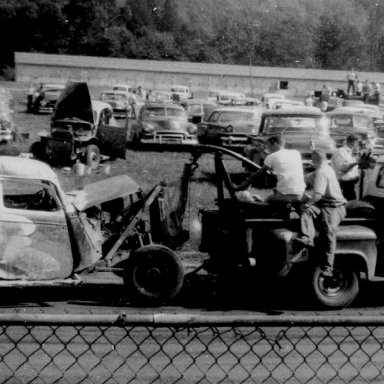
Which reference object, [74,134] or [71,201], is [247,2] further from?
[71,201]

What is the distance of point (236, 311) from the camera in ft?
29.6

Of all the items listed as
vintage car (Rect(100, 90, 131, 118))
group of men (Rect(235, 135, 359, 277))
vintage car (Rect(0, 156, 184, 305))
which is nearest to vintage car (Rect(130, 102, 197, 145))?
vintage car (Rect(0, 156, 184, 305))

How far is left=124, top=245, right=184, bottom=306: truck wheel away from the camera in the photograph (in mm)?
9180

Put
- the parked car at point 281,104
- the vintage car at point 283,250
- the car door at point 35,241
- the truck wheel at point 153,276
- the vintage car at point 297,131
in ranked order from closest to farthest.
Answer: the car door at point 35,241 < the vintage car at point 283,250 < the truck wheel at point 153,276 < the vintage car at point 297,131 < the parked car at point 281,104

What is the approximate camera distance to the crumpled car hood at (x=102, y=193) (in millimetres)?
9445

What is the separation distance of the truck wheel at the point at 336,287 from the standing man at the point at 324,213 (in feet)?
0.64

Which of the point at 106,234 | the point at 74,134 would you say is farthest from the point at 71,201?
the point at 74,134

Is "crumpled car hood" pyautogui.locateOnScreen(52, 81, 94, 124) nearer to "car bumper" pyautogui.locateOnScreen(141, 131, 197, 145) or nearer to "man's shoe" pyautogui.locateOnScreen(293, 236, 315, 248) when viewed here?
"car bumper" pyautogui.locateOnScreen(141, 131, 197, 145)

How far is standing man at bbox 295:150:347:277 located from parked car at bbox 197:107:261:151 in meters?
14.7

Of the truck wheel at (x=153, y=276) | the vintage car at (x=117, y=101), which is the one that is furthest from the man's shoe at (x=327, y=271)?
the vintage car at (x=117, y=101)

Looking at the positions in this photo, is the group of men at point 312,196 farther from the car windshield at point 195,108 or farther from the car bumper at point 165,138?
the car windshield at point 195,108

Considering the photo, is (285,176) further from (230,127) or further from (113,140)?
(230,127)

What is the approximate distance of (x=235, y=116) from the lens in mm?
25297

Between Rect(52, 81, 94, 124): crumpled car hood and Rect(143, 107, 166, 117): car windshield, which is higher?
Rect(52, 81, 94, 124): crumpled car hood
